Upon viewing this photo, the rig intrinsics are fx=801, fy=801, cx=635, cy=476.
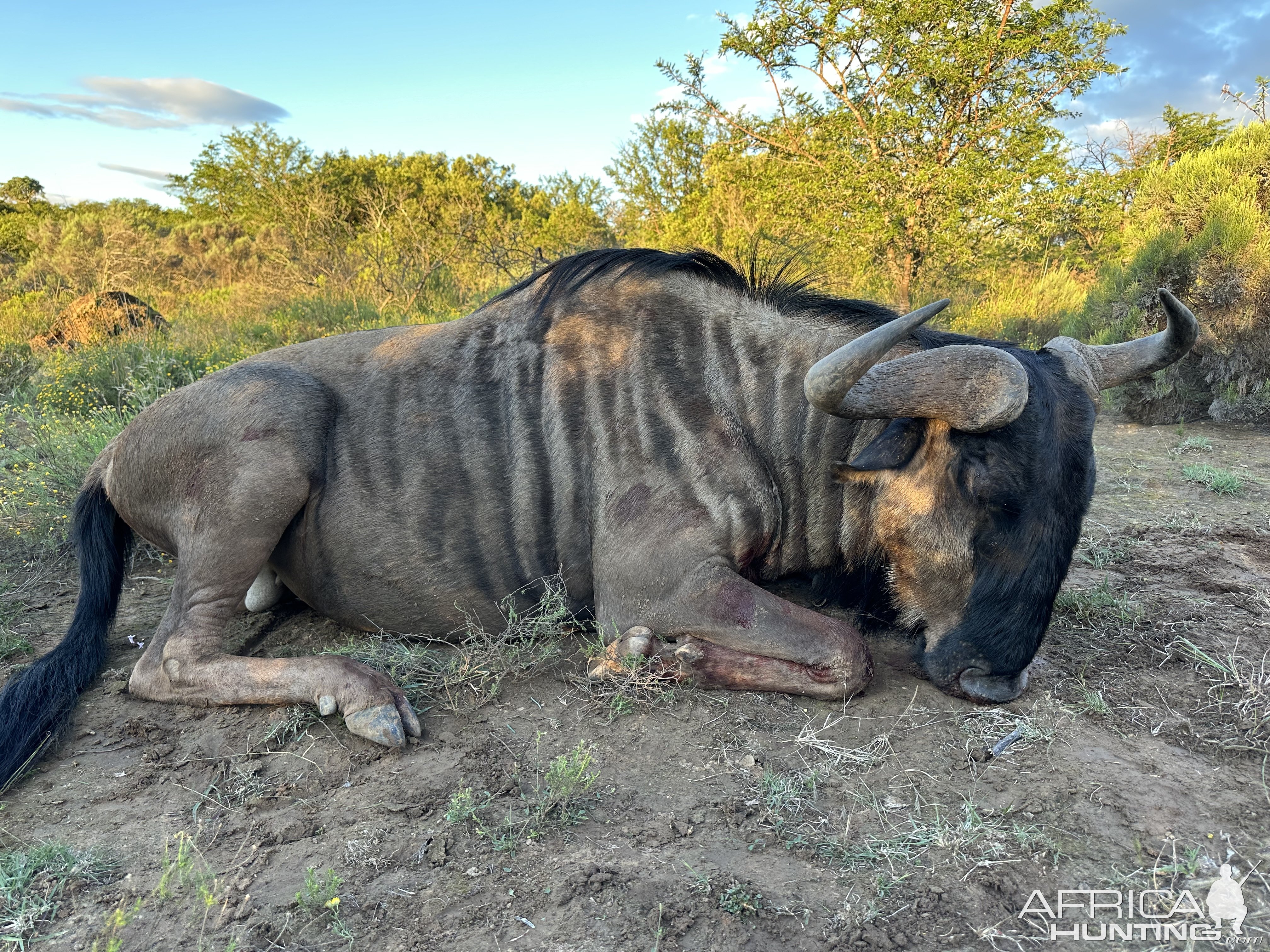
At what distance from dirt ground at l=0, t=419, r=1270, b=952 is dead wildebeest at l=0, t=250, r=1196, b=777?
16cm

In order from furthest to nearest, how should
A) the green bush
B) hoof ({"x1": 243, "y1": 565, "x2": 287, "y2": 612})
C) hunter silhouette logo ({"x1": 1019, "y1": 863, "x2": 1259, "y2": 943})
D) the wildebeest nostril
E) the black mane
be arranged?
the green bush, hoof ({"x1": 243, "y1": 565, "x2": 287, "y2": 612}), the black mane, the wildebeest nostril, hunter silhouette logo ({"x1": 1019, "y1": 863, "x2": 1259, "y2": 943})

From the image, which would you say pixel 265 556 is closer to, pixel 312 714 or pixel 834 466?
pixel 312 714

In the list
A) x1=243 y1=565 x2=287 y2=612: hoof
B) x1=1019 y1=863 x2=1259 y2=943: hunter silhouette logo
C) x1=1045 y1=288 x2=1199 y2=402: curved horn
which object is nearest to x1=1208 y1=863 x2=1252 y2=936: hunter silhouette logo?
x1=1019 y1=863 x2=1259 y2=943: hunter silhouette logo

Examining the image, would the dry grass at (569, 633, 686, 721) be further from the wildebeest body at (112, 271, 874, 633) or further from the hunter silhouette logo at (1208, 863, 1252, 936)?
the hunter silhouette logo at (1208, 863, 1252, 936)

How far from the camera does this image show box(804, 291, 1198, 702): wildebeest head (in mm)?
2514

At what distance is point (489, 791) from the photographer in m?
2.25

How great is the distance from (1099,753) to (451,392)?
101 inches

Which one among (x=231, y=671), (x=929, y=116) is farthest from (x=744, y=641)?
(x=929, y=116)

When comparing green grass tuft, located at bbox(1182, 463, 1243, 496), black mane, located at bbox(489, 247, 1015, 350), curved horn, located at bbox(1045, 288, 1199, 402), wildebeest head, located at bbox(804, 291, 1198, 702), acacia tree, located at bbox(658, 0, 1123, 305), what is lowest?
green grass tuft, located at bbox(1182, 463, 1243, 496)

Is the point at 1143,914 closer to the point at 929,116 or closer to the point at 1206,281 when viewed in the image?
the point at 1206,281

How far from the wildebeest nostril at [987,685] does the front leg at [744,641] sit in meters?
0.31

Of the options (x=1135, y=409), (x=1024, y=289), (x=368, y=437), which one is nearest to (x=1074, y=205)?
(x=1024, y=289)

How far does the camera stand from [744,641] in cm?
275

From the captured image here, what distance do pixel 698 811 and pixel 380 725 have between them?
3.38ft
